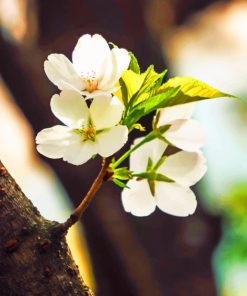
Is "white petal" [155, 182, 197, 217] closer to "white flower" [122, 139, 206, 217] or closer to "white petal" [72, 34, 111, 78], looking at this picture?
"white flower" [122, 139, 206, 217]

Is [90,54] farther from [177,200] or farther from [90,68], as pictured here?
[177,200]

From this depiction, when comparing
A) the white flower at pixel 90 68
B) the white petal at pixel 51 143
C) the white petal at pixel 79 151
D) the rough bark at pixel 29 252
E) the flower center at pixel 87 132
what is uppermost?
the white flower at pixel 90 68

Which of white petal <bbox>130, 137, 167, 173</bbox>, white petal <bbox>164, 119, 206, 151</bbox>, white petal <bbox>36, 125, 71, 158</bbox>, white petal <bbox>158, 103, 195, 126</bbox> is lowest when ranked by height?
white petal <bbox>130, 137, 167, 173</bbox>

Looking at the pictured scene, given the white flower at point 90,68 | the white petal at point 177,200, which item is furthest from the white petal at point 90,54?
the white petal at point 177,200

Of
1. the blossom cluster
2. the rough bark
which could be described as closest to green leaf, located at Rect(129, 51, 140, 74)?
the blossom cluster

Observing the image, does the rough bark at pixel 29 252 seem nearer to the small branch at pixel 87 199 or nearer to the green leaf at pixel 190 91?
the small branch at pixel 87 199

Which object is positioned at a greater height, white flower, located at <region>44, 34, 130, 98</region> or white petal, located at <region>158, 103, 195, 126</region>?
white flower, located at <region>44, 34, 130, 98</region>
